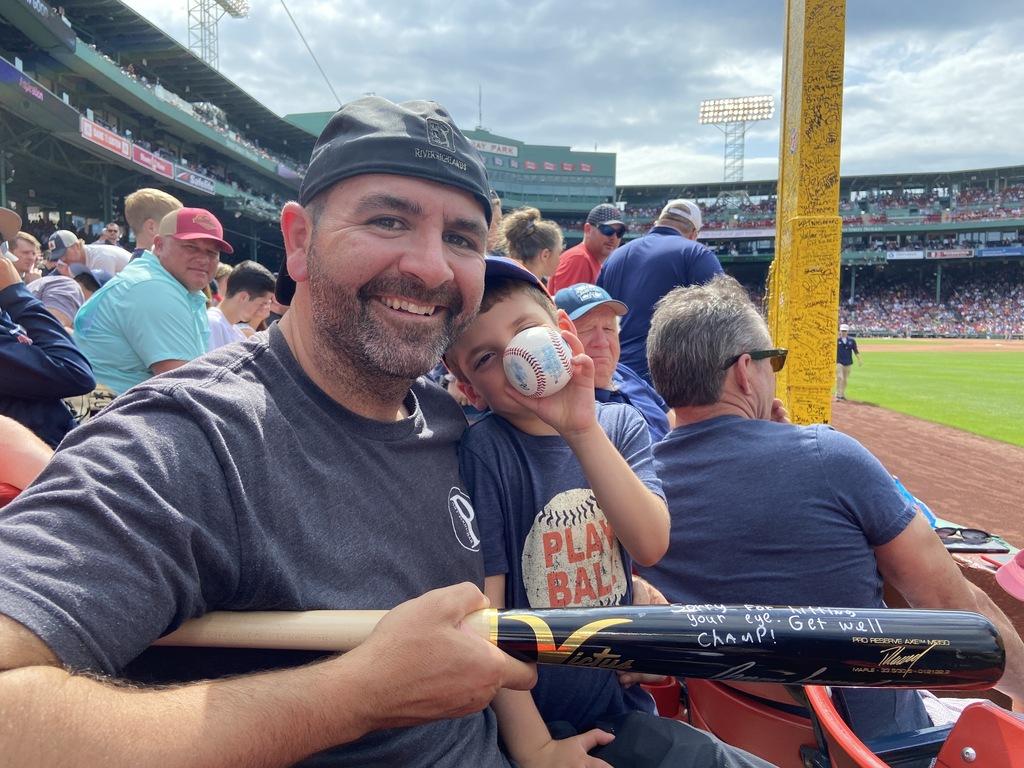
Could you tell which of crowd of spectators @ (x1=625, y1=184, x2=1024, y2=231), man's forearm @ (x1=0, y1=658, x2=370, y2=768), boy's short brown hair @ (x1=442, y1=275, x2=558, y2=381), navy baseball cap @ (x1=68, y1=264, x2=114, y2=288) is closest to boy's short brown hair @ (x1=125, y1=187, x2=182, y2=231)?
navy baseball cap @ (x1=68, y1=264, x2=114, y2=288)

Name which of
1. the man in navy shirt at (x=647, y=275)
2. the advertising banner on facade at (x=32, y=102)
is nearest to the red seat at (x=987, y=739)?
the man in navy shirt at (x=647, y=275)

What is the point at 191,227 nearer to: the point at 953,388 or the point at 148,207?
the point at 148,207

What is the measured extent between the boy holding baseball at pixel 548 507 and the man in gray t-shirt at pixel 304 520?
0.30ft

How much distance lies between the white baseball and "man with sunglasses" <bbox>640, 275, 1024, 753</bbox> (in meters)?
0.69

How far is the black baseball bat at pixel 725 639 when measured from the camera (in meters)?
1.05

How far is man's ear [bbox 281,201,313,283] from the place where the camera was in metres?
1.48

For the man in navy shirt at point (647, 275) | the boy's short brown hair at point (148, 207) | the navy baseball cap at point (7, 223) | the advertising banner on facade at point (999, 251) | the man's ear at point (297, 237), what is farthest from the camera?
the advertising banner on facade at point (999, 251)

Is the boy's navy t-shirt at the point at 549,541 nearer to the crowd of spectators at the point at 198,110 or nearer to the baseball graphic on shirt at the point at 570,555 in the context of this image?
the baseball graphic on shirt at the point at 570,555

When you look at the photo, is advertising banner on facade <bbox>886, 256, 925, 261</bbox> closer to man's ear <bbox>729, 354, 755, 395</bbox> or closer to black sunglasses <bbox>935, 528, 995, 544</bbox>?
black sunglasses <bbox>935, 528, 995, 544</bbox>

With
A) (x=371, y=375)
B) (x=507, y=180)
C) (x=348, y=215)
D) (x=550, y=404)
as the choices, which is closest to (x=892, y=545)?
(x=550, y=404)

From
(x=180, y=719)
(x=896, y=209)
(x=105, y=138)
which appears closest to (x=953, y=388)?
(x=180, y=719)

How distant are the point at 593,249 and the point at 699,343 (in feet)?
10.9

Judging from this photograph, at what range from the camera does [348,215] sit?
1.38 meters

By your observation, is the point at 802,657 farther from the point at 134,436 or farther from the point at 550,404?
the point at 134,436
